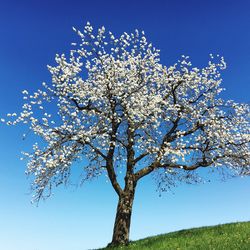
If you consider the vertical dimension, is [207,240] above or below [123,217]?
below

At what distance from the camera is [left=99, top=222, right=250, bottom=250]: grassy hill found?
2356cm

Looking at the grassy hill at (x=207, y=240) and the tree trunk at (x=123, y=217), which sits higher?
the tree trunk at (x=123, y=217)

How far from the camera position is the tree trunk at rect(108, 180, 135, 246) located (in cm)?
2888

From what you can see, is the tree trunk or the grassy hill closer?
the grassy hill

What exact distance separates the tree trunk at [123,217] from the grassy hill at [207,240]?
1.29 meters

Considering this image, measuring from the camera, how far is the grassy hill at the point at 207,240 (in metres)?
23.6

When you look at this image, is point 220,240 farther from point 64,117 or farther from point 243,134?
point 64,117

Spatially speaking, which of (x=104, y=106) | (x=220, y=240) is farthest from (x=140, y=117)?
(x=220, y=240)

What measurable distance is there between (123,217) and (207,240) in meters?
5.92

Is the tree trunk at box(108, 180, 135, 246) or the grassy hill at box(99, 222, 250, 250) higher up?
the tree trunk at box(108, 180, 135, 246)

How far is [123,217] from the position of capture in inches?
1152

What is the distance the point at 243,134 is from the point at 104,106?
10081 mm

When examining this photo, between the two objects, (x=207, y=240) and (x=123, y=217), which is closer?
(x=207, y=240)

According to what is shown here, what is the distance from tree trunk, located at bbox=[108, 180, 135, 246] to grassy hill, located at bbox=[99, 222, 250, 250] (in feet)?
4.23
